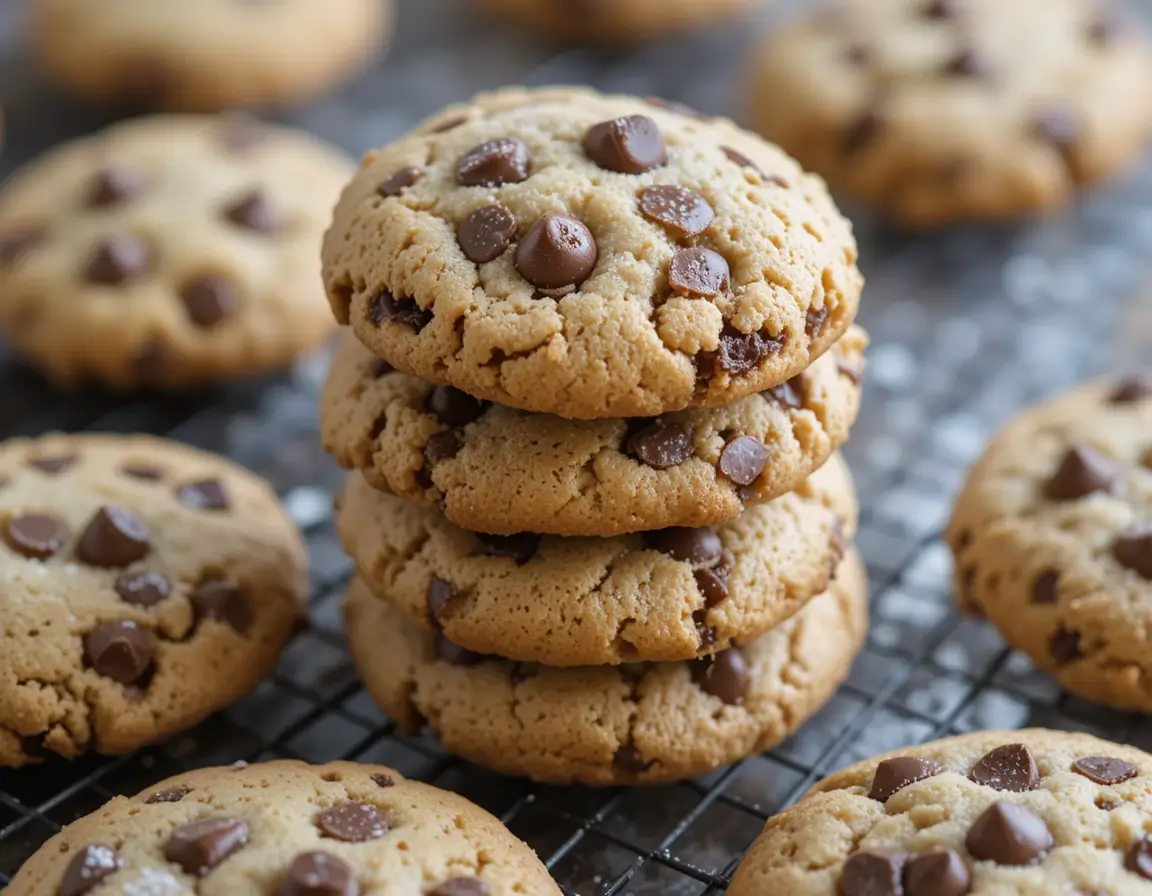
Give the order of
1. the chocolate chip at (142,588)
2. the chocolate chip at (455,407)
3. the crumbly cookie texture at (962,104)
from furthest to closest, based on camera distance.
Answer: the crumbly cookie texture at (962,104)
the chocolate chip at (142,588)
the chocolate chip at (455,407)

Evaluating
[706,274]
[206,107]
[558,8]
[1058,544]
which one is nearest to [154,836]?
[706,274]

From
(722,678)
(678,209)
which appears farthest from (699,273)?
(722,678)

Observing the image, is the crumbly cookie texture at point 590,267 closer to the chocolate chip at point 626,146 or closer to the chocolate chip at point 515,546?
the chocolate chip at point 626,146

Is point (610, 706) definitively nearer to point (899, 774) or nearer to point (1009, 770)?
point (899, 774)

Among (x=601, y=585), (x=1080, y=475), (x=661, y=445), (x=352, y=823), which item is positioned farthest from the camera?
(x=1080, y=475)

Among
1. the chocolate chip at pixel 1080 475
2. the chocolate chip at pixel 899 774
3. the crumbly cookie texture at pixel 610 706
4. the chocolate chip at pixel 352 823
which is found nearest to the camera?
the chocolate chip at pixel 352 823

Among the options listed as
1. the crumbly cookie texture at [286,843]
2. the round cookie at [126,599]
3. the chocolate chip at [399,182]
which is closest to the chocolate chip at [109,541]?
the round cookie at [126,599]
